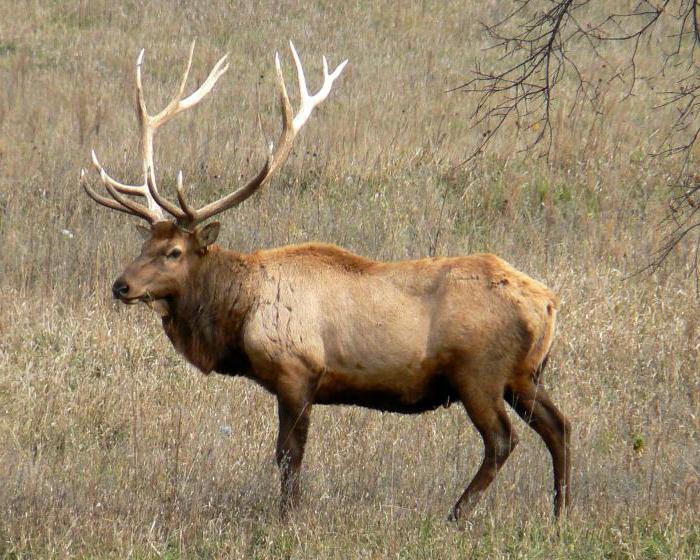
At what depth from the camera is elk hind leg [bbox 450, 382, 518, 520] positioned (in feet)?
18.4

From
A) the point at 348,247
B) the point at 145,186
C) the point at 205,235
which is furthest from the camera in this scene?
the point at 348,247

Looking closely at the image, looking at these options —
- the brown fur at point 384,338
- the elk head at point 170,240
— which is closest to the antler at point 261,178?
the elk head at point 170,240

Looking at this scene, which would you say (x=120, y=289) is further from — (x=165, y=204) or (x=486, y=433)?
(x=486, y=433)

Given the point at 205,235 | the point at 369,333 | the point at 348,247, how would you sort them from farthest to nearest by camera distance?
the point at 348,247, the point at 205,235, the point at 369,333

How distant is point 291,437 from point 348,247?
167 inches

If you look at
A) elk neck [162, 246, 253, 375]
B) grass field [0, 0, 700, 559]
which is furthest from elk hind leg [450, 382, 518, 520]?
elk neck [162, 246, 253, 375]

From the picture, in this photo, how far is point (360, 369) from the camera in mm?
5762

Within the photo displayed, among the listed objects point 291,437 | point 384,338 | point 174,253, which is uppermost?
point 174,253

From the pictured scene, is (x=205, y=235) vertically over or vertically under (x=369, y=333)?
over

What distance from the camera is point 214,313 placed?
20.1 feet

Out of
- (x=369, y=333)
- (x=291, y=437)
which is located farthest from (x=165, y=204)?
(x=291, y=437)

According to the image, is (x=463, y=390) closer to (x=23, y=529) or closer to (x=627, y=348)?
(x=23, y=529)

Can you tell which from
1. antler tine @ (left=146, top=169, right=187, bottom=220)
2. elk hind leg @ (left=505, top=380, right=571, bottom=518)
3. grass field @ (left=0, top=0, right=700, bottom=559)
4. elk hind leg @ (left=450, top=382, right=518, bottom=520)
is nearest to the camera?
grass field @ (left=0, top=0, right=700, bottom=559)

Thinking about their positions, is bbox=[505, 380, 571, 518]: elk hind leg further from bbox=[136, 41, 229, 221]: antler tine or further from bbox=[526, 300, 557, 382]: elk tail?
bbox=[136, 41, 229, 221]: antler tine
